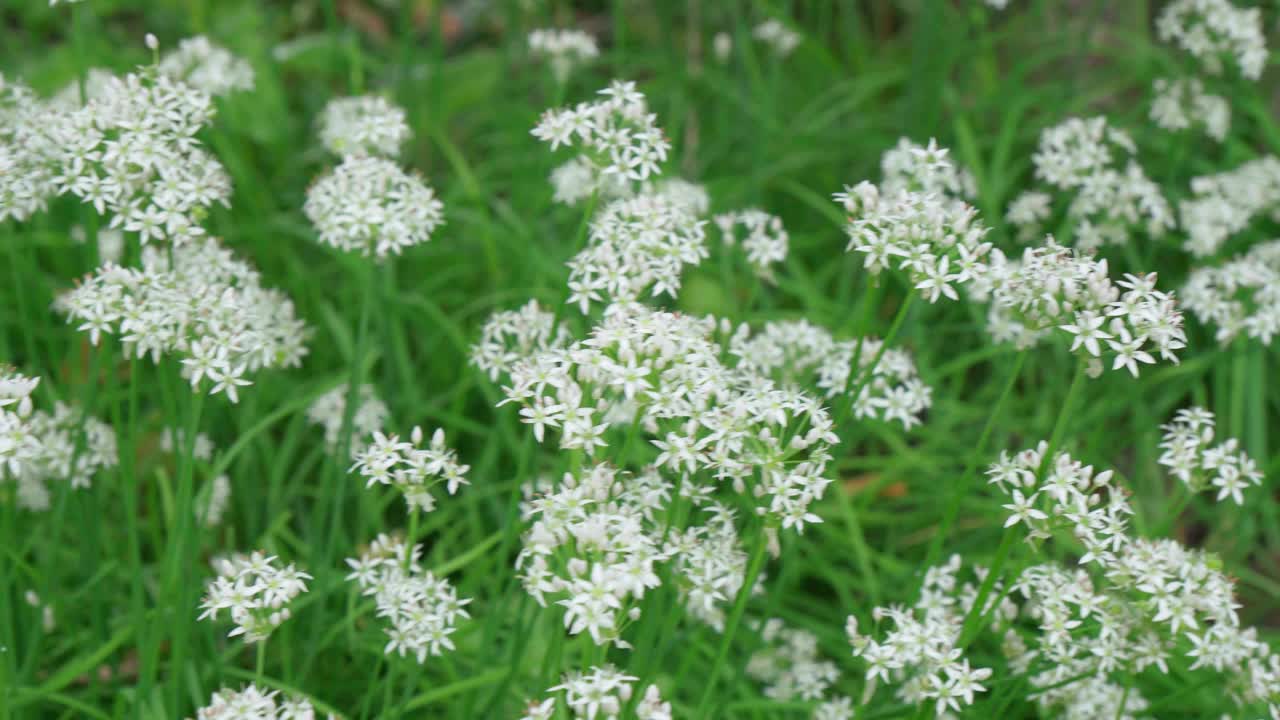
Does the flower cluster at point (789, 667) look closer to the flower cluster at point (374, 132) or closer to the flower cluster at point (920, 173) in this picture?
the flower cluster at point (920, 173)

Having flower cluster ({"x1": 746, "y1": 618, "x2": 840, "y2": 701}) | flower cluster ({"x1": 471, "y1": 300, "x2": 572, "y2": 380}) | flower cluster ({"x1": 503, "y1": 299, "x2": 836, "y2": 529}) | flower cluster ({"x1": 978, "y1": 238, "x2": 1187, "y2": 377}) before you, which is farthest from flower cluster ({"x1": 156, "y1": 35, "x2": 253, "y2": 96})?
flower cluster ({"x1": 978, "y1": 238, "x2": 1187, "y2": 377})

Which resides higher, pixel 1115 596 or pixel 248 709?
pixel 1115 596

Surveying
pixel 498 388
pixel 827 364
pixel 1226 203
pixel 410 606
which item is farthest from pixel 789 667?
pixel 1226 203

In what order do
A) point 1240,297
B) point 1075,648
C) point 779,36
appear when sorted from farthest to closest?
point 779,36 → point 1240,297 → point 1075,648

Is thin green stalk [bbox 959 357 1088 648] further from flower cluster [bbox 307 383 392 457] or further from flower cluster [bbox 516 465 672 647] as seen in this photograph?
flower cluster [bbox 307 383 392 457]

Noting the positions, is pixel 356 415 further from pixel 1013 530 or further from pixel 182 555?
pixel 1013 530

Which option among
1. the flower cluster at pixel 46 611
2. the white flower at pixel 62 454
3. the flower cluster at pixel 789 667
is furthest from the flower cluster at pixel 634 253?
the flower cluster at pixel 46 611

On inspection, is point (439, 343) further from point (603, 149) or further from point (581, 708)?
point (581, 708)

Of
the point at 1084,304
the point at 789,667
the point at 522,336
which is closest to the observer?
the point at 1084,304
